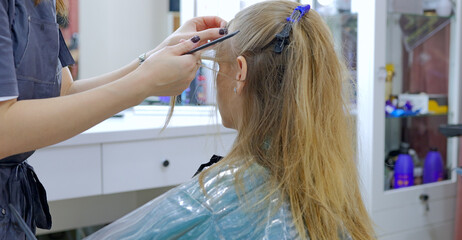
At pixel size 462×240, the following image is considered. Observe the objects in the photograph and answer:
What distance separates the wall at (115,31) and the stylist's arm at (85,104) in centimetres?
150

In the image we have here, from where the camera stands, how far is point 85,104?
896 mm

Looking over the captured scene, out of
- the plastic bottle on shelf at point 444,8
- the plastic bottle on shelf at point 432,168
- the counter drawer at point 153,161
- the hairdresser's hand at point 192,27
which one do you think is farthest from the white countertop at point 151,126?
the plastic bottle on shelf at point 444,8

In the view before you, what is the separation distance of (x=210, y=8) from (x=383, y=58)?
975mm

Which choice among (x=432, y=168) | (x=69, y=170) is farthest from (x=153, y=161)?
(x=432, y=168)

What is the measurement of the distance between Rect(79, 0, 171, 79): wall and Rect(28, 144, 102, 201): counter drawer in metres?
0.66

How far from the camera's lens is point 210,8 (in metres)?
2.69

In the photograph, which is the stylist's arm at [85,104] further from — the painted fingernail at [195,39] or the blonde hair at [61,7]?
the blonde hair at [61,7]

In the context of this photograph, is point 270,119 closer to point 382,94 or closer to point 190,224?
point 190,224

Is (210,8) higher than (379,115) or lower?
higher

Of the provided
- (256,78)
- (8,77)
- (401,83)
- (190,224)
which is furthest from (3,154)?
(401,83)

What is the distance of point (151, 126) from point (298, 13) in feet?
3.64

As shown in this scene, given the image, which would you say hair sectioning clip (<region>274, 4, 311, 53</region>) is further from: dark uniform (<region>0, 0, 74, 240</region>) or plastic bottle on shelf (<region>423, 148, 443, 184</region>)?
plastic bottle on shelf (<region>423, 148, 443, 184</region>)

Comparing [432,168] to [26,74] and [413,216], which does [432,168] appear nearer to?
[413,216]

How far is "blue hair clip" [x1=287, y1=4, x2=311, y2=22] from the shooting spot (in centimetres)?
108
